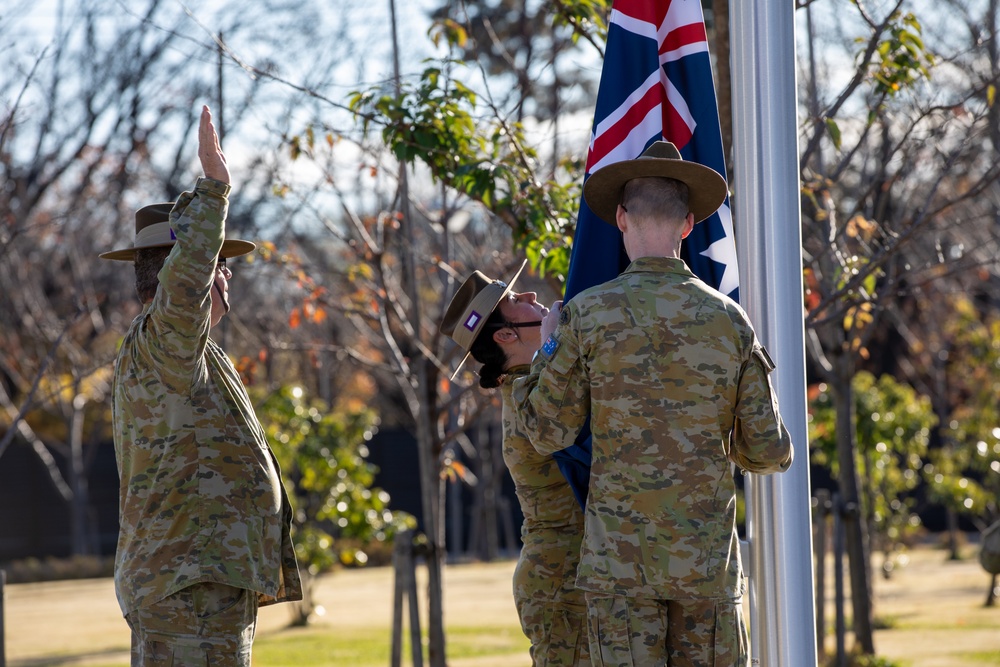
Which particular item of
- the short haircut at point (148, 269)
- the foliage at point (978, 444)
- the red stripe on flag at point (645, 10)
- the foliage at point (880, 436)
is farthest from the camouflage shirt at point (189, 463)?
the foliage at point (978, 444)

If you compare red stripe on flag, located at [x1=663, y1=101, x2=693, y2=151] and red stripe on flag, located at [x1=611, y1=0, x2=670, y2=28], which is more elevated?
red stripe on flag, located at [x1=611, y1=0, x2=670, y2=28]

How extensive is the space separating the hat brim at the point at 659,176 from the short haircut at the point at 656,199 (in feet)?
0.06

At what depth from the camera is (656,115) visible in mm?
3664

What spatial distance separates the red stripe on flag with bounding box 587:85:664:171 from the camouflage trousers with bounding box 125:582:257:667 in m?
1.80

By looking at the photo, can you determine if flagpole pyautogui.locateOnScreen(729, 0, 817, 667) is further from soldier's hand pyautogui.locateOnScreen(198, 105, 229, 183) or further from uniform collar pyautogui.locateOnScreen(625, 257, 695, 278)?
soldier's hand pyautogui.locateOnScreen(198, 105, 229, 183)

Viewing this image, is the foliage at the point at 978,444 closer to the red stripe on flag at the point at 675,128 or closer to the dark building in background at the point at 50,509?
the red stripe on flag at the point at 675,128

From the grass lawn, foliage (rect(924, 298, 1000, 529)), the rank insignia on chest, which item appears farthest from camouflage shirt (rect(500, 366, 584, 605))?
foliage (rect(924, 298, 1000, 529))

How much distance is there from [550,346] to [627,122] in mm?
1148

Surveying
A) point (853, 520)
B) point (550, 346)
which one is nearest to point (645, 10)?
point (550, 346)

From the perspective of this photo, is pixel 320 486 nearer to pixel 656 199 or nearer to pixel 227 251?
pixel 227 251

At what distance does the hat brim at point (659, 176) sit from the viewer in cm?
288

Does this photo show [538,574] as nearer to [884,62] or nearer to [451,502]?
[884,62]

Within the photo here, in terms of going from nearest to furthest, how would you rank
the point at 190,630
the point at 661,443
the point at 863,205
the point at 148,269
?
the point at 661,443, the point at 190,630, the point at 148,269, the point at 863,205

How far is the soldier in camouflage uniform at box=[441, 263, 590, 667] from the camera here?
11.4 feet
